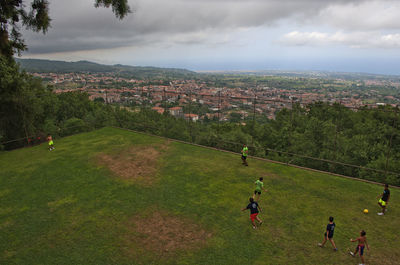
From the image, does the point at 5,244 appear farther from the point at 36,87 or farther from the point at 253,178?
the point at 36,87

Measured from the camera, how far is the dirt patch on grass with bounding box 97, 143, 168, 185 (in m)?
12.9

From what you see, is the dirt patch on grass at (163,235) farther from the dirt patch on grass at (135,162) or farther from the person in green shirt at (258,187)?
the dirt patch on grass at (135,162)

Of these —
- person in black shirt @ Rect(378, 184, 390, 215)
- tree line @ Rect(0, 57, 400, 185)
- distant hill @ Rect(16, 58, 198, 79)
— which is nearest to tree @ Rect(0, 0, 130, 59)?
tree line @ Rect(0, 57, 400, 185)

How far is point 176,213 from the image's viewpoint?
31.0 feet

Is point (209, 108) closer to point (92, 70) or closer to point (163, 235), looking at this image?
point (163, 235)

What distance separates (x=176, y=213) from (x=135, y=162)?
6.43 metres

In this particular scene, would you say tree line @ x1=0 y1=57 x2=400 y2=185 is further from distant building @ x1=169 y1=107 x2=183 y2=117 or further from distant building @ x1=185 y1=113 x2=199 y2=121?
distant building @ x1=169 y1=107 x2=183 y2=117

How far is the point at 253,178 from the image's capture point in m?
12.5

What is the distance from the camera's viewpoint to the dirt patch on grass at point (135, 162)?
12859 millimetres

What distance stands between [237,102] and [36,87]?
28.4 m

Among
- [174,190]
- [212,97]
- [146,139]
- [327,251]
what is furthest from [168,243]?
[146,139]

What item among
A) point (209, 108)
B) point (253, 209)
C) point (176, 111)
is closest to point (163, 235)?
point (253, 209)

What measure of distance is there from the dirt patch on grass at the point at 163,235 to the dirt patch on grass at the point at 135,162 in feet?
10.9

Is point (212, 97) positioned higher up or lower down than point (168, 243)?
higher up
